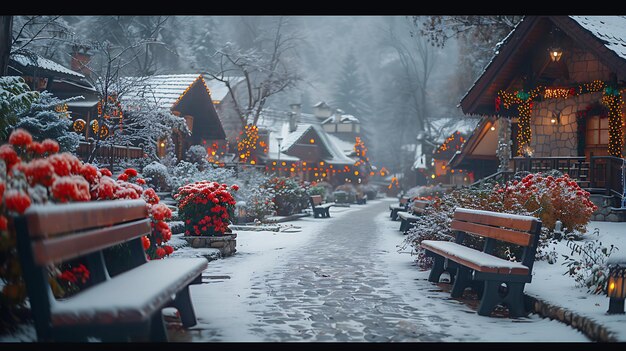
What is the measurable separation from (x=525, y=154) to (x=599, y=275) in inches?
521

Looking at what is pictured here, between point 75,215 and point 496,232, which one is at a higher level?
point 75,215

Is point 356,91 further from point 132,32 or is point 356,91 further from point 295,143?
point 132,32

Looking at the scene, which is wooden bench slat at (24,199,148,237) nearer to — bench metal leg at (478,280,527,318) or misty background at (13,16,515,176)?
bench metal leg at (478,280,527,318)

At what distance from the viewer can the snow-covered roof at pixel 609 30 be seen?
50.5 feet

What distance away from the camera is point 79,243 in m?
4.28

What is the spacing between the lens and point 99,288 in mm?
4410

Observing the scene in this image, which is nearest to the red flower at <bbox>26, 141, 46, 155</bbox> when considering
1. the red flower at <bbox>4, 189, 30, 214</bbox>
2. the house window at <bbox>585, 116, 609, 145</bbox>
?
the red flower at <bbox>4, 189, 30, 214</bbox>

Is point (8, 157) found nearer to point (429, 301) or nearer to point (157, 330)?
point (157, 330)

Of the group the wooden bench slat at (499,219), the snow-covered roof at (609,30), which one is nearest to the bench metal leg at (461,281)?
the wooden bench slat at (499,219)

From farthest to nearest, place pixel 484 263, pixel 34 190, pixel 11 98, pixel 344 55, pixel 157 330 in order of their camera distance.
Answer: pixel 344 55, pixel 11 98, pixel 484 263, pixel 34 190, pixel 157 330

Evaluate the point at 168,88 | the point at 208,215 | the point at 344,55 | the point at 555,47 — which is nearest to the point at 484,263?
the point at 208,215

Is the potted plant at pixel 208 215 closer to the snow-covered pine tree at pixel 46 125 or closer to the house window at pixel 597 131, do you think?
the snow-covered pine tree at pixel 46 125

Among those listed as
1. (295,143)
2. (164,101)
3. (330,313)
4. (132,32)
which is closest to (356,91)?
(295,143)

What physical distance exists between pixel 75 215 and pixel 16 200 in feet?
2.11
